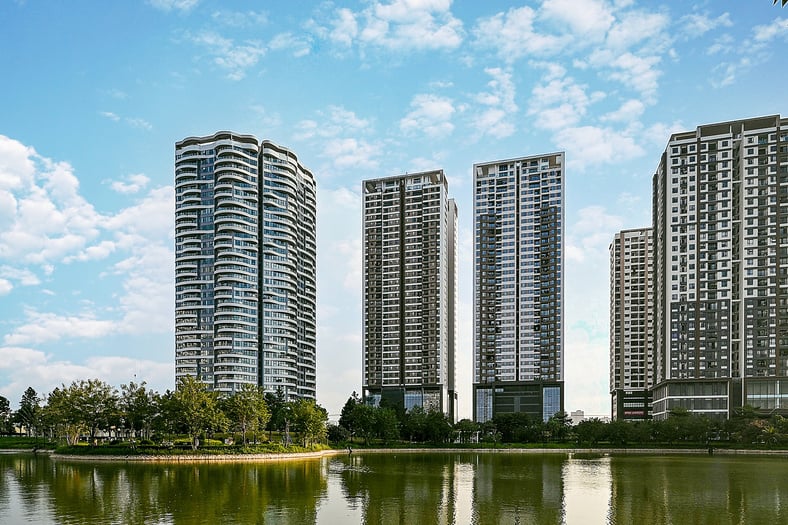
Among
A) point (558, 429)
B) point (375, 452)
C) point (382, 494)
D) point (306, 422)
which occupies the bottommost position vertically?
point (375, 452)

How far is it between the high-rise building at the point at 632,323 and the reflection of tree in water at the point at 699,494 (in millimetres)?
91699

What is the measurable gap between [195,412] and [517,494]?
39992 mm

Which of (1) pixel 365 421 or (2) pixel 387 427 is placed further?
(2) pixel 387 427

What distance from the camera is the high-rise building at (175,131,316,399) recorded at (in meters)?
130

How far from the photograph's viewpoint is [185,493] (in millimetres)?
44531

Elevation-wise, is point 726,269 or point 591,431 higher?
point 726,269

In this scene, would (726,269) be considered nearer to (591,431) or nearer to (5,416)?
(591,431)

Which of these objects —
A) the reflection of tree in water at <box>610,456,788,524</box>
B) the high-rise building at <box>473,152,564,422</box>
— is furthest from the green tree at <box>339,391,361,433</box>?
the reflection of tree in water at <box>610,456,788,524</box>

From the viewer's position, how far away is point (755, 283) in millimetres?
117812

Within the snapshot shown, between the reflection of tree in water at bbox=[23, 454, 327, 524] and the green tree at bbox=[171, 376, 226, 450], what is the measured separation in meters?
6.84

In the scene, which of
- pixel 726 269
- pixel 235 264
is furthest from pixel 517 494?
pixel 235 264

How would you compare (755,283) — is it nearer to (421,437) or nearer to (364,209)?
(421,437)

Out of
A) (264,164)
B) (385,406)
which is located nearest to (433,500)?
(385,406)

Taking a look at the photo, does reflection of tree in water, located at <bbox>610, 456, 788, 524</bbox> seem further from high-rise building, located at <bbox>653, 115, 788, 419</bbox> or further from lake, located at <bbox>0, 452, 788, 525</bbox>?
high-rise building, located at <bbox>653, 115, 788, 419</bbox>
